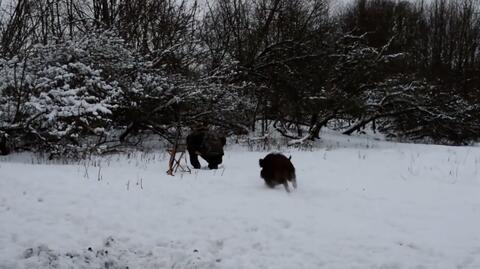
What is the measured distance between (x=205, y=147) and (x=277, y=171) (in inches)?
97.5

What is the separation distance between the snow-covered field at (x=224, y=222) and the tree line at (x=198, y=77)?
4.38 m

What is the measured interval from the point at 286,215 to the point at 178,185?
6.85 feet

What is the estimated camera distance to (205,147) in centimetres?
973

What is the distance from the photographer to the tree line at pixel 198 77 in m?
12.4

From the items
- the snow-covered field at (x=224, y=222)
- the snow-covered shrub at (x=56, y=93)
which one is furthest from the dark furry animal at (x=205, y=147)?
the snow-covered shrub at (x=56, y=93)

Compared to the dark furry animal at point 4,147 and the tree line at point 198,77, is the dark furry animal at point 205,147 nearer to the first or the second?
the tree line at point 198,77

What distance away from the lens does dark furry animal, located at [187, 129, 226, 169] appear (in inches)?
384

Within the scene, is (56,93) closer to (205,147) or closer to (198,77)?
(205,147)

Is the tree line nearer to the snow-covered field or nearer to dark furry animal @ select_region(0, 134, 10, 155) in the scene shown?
dark furry animal @ select_region(0, 134, 10, 155)

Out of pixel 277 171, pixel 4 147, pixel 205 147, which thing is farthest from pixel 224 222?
pixel 4 147

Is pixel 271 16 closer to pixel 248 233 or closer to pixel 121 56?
Result: pixel 121 56

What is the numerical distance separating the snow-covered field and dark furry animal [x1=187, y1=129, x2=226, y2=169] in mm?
1033

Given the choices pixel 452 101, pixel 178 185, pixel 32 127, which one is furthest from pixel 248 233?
pixel 452 101

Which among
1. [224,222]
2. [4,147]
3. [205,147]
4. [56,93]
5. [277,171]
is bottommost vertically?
[224,222]
